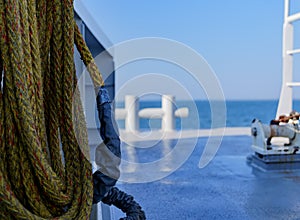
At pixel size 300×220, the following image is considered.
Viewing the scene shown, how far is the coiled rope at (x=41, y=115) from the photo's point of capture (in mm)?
469

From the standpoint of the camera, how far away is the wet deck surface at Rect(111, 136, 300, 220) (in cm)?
135

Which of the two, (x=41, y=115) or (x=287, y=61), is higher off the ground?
(x=287, y=61)

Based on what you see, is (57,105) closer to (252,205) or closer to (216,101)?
(216,101)

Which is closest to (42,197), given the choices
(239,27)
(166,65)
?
(166,65)

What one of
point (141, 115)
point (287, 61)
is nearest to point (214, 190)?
point (287, 61)

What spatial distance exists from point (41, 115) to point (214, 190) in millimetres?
1315

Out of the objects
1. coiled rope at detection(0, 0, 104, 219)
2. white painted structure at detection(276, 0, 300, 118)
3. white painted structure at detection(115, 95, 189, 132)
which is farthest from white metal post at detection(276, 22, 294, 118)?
coiled rope at detection(0, 0, 104, 219)

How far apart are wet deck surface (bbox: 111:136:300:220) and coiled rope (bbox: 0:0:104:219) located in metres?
0.74

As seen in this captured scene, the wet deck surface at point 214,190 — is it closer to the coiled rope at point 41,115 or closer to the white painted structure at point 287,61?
the coiled rope at point 41,115

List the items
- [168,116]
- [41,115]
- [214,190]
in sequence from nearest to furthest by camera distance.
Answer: [41,115]
[214,190]
[168,116]

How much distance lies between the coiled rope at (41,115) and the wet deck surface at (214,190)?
0.74m

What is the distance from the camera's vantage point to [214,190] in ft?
5.46

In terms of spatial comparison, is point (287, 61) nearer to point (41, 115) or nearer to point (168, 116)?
point (168, 116)

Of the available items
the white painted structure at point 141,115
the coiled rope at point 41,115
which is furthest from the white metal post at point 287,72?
the coiled rope at point 41,115
